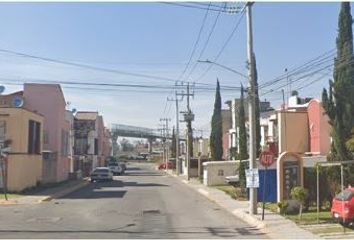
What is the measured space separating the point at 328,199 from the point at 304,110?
32901 mm

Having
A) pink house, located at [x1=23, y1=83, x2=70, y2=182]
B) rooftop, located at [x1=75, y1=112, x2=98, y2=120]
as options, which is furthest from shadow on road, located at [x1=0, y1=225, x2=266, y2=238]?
rooftop, located at [x1=75, y1=112, x2=98, y2=120]

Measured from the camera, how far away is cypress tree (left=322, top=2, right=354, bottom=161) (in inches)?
1275

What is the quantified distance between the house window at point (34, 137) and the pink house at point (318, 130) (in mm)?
22264

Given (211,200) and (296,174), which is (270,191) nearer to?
(296,174)

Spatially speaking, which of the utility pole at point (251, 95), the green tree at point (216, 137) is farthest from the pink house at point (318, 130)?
the utility pole at point (251, 95)

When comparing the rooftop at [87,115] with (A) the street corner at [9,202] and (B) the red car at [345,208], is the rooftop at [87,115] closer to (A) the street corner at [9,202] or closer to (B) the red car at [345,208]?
(A) the street corner at [9,202]

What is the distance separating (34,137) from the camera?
48219mm

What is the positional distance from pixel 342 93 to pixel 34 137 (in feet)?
80.0

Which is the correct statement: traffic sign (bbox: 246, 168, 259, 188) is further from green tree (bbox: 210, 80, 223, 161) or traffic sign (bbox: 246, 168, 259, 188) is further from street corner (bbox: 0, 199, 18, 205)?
green tree (bbox: 210, 80, 223, 161)

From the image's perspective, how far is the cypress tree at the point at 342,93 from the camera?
106 feet

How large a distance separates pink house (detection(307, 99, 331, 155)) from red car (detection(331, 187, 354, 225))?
103 feet

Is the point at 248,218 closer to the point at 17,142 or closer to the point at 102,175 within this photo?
the point at 17,142

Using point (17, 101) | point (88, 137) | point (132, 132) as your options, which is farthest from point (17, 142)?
point (132, 132)

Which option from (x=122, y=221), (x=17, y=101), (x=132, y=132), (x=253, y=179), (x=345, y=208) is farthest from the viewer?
(x=132, y=132)
